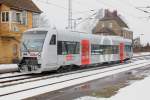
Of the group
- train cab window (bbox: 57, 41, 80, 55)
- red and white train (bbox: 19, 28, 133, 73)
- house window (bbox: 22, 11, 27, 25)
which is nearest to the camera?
red and white train (bbox: 19, 28, 133, 73)

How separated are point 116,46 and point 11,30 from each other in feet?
36.6

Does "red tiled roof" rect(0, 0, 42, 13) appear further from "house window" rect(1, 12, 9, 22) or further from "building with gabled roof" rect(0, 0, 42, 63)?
"house window" rect(1, 12, 9, 22)

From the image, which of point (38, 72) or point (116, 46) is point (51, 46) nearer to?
point (38, 72)

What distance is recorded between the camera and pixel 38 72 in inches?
943

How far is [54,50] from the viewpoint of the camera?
2503 cm

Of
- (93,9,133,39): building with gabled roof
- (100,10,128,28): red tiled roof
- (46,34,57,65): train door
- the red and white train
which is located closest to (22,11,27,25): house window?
the red and white train

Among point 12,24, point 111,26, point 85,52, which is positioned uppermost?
point 111,26

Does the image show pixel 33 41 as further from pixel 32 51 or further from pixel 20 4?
pixel 20 4

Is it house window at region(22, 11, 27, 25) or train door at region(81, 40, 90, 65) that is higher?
house window at region(22, 11, 27, 25)

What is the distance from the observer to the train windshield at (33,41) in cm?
2427

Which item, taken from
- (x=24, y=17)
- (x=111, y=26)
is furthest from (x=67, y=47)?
(x=111, y=26)

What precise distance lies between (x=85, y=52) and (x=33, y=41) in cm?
722

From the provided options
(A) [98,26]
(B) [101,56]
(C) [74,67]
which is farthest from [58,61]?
(A) [98,26]

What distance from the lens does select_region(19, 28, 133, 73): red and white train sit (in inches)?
948
